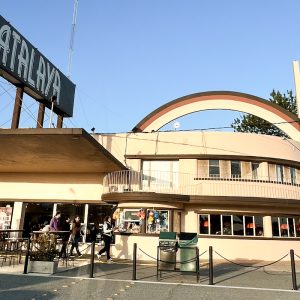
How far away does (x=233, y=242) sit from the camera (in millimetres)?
19203

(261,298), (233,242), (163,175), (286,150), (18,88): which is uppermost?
(18,88)

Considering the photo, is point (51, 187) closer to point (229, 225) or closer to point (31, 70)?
point (31, 70)

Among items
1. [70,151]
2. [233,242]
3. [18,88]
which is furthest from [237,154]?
[18,88]

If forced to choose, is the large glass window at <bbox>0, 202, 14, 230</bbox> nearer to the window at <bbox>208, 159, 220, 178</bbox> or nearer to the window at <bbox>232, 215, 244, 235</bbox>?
the window at <bbox>208, 159, 220, 178</bbox>

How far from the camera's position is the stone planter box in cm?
1170

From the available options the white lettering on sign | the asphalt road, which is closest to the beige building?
the white lettering on sign

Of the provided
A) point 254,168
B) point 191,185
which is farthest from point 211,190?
point 254,168

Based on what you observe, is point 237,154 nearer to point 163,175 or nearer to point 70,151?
point 163,175

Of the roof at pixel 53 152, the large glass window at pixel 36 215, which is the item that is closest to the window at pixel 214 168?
the roof at pixel 53 152

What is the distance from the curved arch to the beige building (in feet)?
8.33

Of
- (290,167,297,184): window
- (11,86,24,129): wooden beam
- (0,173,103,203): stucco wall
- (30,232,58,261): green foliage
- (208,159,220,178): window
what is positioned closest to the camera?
(30,232,58,261): green foliage

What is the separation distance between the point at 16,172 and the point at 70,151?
7973 millimetres

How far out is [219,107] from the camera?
25.0 meters

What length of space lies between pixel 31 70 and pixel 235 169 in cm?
1219
